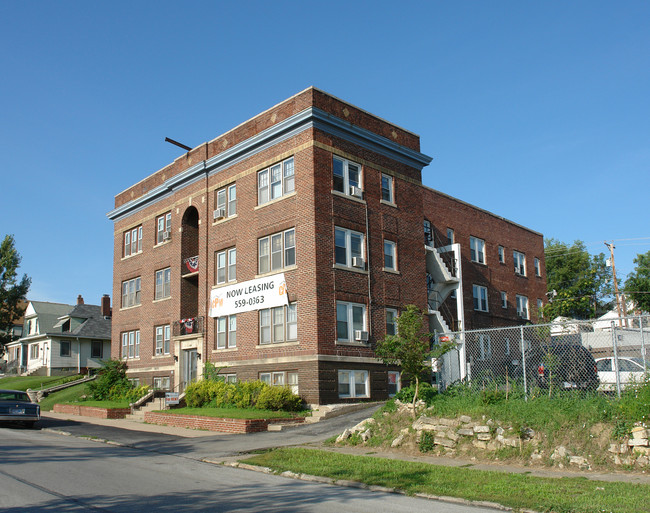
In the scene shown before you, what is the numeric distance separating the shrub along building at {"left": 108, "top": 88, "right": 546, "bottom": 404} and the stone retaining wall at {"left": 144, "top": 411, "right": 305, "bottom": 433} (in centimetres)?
312

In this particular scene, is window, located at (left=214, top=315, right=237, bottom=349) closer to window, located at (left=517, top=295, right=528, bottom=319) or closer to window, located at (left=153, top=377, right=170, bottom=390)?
window, located at (left=153, top=377, right=170, bottom=390)

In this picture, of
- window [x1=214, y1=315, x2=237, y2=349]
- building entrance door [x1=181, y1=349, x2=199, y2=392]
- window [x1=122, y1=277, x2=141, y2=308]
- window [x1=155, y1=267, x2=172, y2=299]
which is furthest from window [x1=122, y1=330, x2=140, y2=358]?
window [x1=214, y1=315, x2=237, y2=349]

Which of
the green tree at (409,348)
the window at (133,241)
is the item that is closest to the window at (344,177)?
the green tree at (409,348)

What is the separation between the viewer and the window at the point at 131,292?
38.2 metres

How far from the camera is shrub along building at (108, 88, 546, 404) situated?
84.2ft

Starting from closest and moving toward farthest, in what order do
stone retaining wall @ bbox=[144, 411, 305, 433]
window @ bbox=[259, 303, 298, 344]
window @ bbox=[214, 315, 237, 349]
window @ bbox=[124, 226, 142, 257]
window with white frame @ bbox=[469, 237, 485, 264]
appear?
stone retaining wall @ bbox=[144, 411, 305, 433] < window @ bbox=[259, 303, 298, 344] < window @ bbox=[214, 315, 237, 349] < window @ bbox=[124, 226, 142, 257] < window with white frame @ bbox=[469, 237, 485, 264]

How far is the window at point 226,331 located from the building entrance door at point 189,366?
9.79 ft

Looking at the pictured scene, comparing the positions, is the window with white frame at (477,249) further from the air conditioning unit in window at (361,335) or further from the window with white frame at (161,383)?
the window with white frame at (161,383)

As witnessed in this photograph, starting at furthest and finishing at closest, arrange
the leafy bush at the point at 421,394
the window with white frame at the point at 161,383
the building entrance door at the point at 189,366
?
the window with white frame at the point at 161,383 → the building entrance door at the point at 189,366 → the leafy bush at the point at 421,394

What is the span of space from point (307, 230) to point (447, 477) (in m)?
15.1

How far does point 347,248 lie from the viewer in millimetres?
26797

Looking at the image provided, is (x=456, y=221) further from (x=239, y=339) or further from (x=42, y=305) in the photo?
(x=42, y=305)

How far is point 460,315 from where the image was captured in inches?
1300

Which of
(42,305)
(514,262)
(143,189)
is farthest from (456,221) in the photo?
(42,305)
